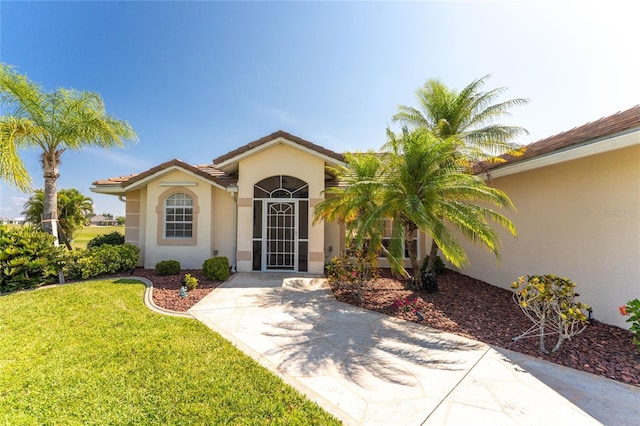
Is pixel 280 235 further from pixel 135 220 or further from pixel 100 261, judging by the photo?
pixel 135 220

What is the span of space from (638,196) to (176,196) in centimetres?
1609

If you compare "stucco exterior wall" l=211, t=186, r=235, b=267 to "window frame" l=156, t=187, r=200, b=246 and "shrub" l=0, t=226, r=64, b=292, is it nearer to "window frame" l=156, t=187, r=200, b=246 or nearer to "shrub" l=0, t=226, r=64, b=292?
"window frame" l=156, t=187, r=200, b=246

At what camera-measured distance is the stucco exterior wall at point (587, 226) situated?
5816 mm

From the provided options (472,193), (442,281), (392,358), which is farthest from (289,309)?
(442,281)

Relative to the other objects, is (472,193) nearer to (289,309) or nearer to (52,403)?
(289,309)

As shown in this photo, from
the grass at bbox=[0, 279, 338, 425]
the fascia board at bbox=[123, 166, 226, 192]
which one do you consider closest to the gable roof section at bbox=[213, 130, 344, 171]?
the fascia board at bbox=[123, 166, 226, 192]

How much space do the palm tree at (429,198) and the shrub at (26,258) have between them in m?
11.2

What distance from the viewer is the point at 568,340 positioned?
5.37 m

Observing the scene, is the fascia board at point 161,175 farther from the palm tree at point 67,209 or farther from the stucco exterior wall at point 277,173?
the palm tree at point 67,209

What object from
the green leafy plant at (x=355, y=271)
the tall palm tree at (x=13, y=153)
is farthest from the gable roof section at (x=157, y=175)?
the green leafy plant at (x=355, y=271)

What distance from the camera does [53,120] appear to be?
10.2m

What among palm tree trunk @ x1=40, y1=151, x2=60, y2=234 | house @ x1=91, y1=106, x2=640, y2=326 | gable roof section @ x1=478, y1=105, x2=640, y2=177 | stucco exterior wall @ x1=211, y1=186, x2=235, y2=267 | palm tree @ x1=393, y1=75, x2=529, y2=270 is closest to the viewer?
gable roof section @ x1=478, y1=105, x2=640, y2=177

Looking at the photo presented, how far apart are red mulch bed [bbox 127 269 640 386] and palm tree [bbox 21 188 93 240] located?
46.0ft

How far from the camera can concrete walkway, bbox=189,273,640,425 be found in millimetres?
3283
